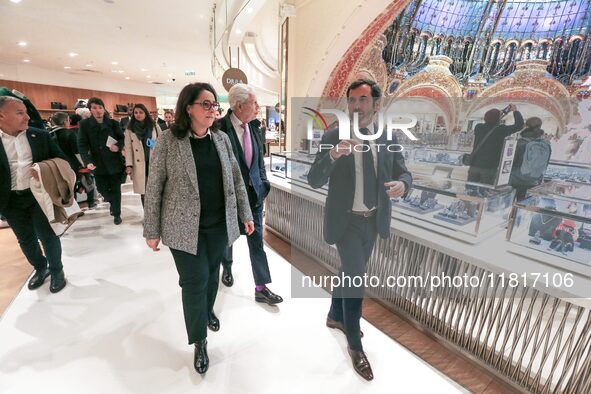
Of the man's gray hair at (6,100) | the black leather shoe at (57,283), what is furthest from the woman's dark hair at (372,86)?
the black leather shoe at (57,283)

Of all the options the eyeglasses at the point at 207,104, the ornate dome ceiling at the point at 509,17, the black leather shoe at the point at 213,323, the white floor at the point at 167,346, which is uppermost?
the ornate dome ceiling at the point at 509,17

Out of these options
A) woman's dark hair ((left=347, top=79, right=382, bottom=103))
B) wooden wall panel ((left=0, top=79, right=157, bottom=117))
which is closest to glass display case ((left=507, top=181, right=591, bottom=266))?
woman's dark hair ((left=347, top=79, right=382, bottom=103))

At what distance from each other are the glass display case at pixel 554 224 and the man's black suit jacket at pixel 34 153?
130 inches

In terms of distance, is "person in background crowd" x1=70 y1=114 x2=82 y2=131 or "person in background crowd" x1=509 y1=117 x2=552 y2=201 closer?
"person in background crowd" x1=509 y1=117 x2=552 y2=201

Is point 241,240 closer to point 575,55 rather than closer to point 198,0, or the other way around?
point 198,0

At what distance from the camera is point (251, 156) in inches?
79.1

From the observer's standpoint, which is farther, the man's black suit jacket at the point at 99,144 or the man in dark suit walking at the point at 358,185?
the man's black suit jacket at the point at 99,144

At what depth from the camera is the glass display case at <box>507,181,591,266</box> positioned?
145 centimetres

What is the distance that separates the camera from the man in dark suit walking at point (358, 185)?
55.9 inches

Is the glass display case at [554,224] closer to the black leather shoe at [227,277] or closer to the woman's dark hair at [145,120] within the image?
the black leather shoe at [227,277]

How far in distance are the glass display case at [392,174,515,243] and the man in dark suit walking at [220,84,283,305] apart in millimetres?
971

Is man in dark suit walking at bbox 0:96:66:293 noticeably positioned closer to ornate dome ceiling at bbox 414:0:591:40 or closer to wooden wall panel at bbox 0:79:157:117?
ornate dome ceiling at bbox 414:0:591:40

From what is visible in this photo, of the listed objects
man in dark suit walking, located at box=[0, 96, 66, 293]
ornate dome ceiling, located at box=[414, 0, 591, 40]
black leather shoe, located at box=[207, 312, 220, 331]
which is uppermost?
ornate dome ceiling, located at box=[414, 0, 591, 40]

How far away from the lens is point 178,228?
4.68 ft
